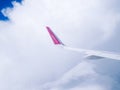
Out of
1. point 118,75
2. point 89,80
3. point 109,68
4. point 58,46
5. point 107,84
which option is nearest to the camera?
point 58,46

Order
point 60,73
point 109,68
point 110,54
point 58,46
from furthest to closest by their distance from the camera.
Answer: point 60,73
point 109,68
point 58,46
point 110,54

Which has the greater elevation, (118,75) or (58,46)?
(118,75)

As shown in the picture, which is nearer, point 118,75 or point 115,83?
point 115,83

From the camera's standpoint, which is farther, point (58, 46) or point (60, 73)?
point (60, 73)

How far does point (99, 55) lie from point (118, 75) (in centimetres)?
6278

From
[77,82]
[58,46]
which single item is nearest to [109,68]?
[77,82]

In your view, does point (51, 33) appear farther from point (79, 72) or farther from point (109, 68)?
point (109, 68)

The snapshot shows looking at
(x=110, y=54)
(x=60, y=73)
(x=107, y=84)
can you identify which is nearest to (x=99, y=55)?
(x=110, y=54)

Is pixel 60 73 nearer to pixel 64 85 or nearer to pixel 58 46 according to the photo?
pixel 64 85

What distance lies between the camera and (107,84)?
2391 inches

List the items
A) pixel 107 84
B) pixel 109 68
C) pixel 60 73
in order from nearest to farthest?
pixel 107 84
pixel 109 68
pixel 60 73

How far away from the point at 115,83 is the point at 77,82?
12660 millimetres

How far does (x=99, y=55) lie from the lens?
12.7m

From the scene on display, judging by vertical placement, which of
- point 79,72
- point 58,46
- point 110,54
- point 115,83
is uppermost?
point 79,72
